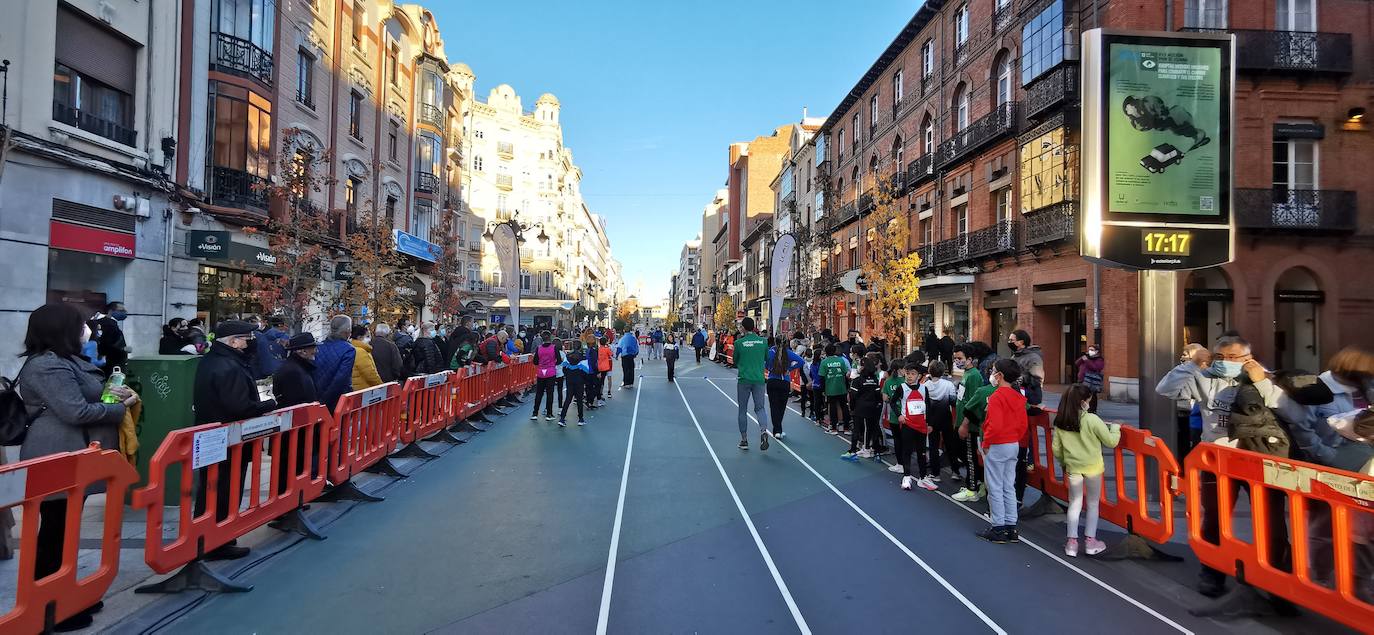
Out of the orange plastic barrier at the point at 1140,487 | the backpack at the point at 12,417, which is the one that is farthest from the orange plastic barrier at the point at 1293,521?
the backpack at the point at 12,417

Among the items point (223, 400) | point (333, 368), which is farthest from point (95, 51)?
point (223, 400)

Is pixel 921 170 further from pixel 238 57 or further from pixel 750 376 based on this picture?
pixel 238 57

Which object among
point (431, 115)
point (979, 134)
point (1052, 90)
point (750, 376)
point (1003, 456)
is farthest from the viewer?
point (431, 115)

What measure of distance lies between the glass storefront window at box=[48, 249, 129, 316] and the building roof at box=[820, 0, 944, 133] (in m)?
28.8

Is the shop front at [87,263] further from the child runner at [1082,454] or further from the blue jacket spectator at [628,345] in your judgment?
the child runner at [1082,454]

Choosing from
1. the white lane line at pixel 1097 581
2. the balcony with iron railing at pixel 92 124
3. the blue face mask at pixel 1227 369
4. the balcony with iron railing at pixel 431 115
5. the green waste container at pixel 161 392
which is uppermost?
the balcony with iron railing at pixel 431 115

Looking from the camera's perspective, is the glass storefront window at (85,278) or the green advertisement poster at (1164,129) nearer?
the green advertisement poster at (1164,129)

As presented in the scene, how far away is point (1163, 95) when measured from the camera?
7.03m

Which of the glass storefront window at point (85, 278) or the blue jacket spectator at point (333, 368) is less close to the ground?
the glass storefront window at point (85, 278)

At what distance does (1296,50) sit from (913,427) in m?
17.6

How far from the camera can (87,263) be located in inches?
555

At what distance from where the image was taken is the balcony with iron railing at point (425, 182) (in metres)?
31.9

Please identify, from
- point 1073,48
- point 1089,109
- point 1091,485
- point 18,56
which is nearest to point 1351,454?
point 1091,485

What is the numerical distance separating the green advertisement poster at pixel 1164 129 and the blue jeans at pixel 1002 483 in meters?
2.99
